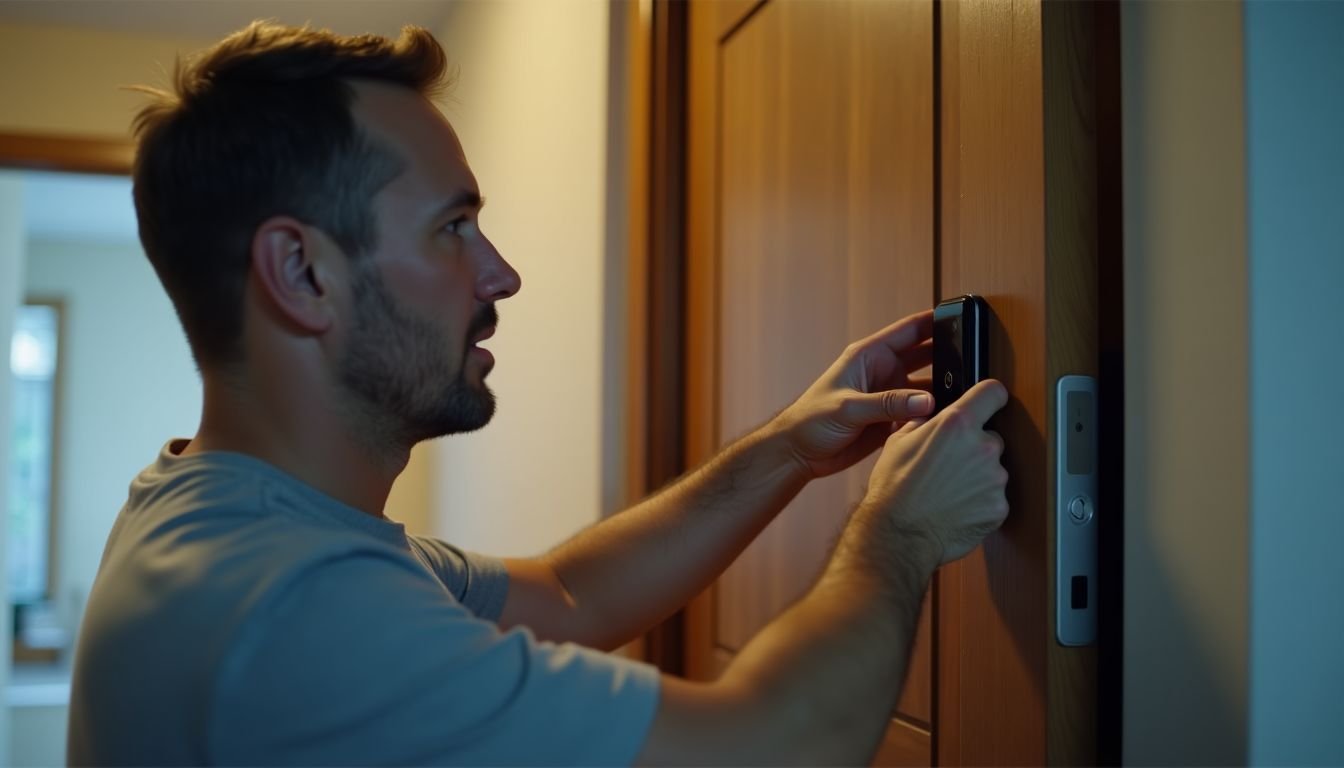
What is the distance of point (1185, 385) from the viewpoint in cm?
76

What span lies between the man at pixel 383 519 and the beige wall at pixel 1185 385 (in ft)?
0.40

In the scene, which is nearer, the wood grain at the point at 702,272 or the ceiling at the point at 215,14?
the wood grain at the point at 702,272

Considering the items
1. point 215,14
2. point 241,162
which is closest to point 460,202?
point 241,162

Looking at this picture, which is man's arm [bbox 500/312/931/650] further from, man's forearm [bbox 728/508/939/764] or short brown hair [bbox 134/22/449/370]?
short brown hair [bbox 134/22/449/370]

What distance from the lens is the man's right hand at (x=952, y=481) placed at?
0.85 m

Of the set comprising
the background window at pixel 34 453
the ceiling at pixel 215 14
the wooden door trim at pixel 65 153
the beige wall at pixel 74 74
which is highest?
the ceiling at pixel 215 14

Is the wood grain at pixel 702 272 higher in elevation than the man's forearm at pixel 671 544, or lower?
Result: higher

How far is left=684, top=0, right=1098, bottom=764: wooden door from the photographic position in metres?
0.84

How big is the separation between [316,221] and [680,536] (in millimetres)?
484

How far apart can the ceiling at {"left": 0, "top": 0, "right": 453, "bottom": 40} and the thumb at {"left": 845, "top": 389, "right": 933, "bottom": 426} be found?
2.25m

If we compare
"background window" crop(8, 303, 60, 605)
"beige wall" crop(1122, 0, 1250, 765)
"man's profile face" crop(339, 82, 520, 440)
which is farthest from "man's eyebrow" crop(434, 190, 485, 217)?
"background window" crop(8, 303, 60, 605)

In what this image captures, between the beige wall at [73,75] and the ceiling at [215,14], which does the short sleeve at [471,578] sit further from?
the beige wall at [73,75]

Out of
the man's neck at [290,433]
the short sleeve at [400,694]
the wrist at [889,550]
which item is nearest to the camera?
the short sleeve at [400,694]

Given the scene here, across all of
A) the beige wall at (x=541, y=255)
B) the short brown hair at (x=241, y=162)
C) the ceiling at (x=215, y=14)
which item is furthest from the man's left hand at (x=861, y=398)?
the ceiling at (x=215, y=14)
